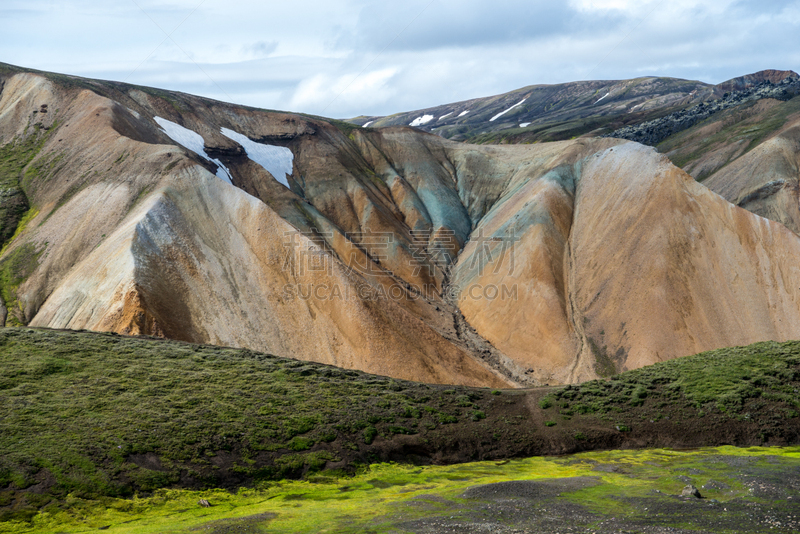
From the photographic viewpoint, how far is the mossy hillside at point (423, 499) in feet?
58.0

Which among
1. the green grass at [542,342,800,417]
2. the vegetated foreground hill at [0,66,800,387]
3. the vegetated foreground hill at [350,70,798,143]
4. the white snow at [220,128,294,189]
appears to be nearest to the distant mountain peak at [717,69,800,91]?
the vegetated foreground hill at [350,70,798,143]

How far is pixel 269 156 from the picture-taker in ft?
268

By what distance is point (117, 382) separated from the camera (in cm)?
2847

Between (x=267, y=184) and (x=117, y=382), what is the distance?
4855cm

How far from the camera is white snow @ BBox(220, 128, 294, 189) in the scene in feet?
261

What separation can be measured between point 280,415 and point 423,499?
393 inches

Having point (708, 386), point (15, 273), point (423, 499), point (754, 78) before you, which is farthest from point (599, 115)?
point (423, 499)

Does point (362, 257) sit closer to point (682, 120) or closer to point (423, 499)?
point (423, 499)

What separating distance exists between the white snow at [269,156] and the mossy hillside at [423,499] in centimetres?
5996

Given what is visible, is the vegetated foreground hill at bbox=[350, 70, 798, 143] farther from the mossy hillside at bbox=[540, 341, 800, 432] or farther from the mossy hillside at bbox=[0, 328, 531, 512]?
the mossy hillside at bbox=[0, 328, 531, 512]

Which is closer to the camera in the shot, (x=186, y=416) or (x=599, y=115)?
(x=186, y=416)

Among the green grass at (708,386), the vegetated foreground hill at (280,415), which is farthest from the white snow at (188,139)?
the green grass at (708,386)

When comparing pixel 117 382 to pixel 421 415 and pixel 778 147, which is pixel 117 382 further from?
pixel 778 147

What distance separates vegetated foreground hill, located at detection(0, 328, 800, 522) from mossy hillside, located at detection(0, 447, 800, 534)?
927 millimetres
